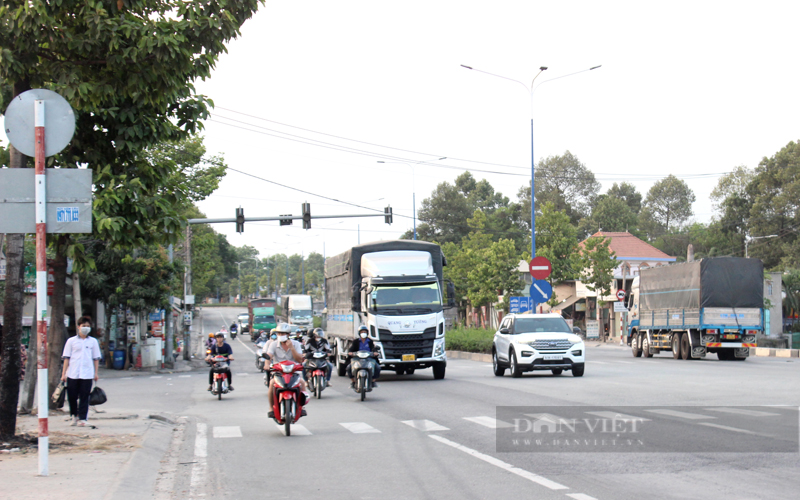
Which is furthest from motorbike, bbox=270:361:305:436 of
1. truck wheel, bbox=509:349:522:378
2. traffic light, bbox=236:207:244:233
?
traffic light, bbox=236:207:244:233

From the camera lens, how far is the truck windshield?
23.7 meters

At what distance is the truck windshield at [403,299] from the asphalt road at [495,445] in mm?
3459

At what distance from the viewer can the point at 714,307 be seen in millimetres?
31812

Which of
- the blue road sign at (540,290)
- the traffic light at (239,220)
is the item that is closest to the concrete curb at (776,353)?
the blue road sign at (540,290)

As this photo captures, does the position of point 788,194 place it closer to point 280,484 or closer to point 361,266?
point 361,266

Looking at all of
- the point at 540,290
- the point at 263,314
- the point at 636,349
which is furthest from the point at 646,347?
the point at 263,314

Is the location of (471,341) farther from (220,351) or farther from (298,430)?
(298,430)

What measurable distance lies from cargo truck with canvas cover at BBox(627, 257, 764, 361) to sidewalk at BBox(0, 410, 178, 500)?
2352 centimetres

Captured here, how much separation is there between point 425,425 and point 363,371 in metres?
5.15

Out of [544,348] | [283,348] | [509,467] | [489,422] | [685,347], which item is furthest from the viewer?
[685,347]

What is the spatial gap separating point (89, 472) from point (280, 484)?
210 centimetres

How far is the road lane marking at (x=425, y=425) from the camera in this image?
1276cm

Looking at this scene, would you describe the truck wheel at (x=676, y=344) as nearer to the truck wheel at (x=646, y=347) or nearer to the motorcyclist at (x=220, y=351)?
the truck wheel at (x=646, y=347)

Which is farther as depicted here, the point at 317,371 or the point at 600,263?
the point at 600,263
